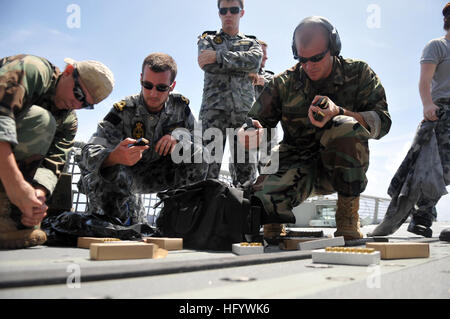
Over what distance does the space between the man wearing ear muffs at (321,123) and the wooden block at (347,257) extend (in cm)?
82

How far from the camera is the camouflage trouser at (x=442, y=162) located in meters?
2.49

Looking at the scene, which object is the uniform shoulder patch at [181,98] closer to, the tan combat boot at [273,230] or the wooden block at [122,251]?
the tan combat boot at [273,230]

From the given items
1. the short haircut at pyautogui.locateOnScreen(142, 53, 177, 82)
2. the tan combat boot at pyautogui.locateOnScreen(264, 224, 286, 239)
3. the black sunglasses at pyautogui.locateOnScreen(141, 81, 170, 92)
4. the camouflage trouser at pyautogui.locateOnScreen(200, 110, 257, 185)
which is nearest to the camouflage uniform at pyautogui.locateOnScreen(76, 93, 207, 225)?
the black sunglasses at pyautogui.locateOnScreen(141, 81, 170, 92)

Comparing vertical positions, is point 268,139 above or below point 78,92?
below

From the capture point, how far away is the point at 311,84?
2.27 meters

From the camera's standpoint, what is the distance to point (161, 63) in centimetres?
256

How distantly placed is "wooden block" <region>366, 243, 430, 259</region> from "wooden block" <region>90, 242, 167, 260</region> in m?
0.79

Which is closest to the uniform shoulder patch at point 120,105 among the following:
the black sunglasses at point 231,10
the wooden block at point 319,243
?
the black sunglasses at point 231,10

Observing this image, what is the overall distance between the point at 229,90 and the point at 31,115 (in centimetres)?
193

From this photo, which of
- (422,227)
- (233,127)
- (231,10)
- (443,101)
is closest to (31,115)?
(233,127)

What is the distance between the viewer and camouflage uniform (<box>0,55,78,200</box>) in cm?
138

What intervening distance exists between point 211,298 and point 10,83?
1223 mm

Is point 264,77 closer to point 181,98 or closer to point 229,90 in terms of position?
point 229,90
